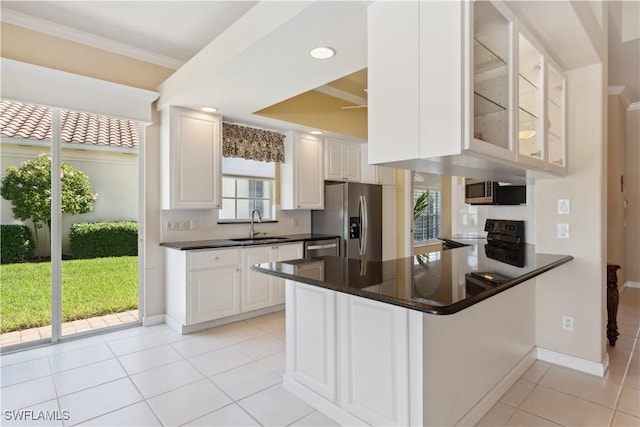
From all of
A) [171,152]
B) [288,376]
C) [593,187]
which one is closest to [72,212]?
[171,152]

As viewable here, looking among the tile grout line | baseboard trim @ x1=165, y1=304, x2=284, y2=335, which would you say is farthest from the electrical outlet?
baseboard trim @ x1=165, y1=304, x2=284, y2=335

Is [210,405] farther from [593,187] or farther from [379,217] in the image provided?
[379,217]

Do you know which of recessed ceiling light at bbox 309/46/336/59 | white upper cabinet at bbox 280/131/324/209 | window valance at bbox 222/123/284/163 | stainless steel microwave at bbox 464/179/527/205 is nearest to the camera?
recessed ceiling light at bbox 309/46/336/59

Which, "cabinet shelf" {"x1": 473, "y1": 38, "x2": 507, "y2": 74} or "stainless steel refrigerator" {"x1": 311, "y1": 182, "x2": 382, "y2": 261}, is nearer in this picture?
"cabinet shelf" {"x1": 473, "y1": 38, "x2": 507, "y2": 74}

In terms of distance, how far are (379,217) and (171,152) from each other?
2921mm

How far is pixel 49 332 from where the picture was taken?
10.6 feet

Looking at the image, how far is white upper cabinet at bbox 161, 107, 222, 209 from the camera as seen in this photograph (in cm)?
357

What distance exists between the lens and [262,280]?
3971 mm

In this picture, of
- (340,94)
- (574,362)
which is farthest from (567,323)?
(340,94)

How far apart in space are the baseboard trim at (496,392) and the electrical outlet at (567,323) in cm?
30

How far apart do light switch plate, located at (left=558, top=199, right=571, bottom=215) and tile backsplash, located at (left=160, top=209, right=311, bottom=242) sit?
10.3 feet

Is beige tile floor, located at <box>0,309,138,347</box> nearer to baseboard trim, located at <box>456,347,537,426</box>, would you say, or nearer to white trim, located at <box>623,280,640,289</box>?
baseboard trim, located at <box>456,347,537,426</box>

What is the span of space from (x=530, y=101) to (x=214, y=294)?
10.6 ft

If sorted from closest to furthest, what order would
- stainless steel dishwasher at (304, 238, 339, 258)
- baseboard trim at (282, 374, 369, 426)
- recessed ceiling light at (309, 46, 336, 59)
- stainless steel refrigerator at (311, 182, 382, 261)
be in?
baseboard trim at (282, 374, 369, 426), recessed ceiling light at (309, 46, 336, 59), stainless steel dishwasher at (304, 238, 339, 258), stainless steel refrigerator at (311, 182, 382, 261)
